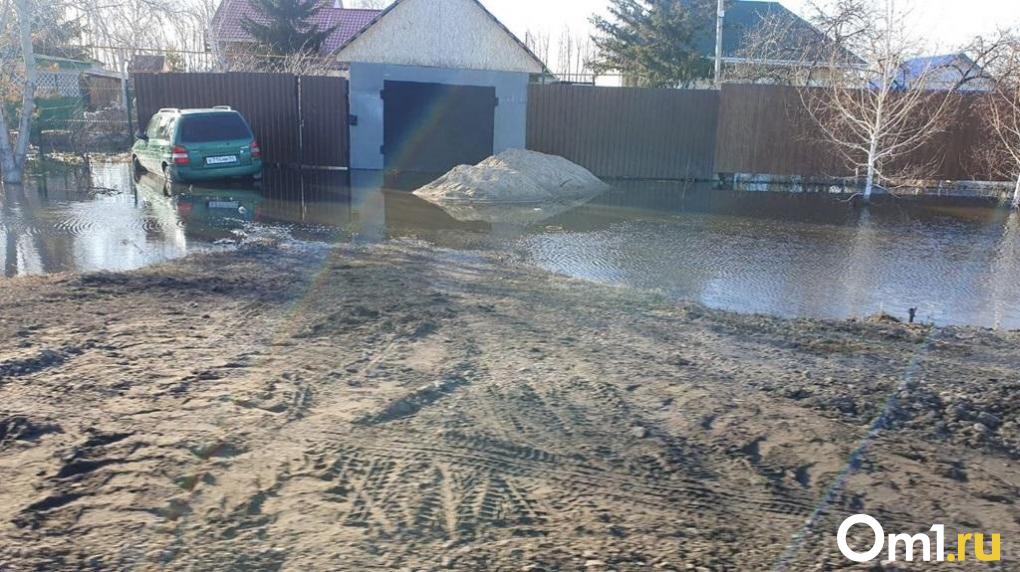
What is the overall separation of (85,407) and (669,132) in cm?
1753

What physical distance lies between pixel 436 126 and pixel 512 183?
231 inches

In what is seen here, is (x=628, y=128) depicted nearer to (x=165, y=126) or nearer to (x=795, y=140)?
(x=795, y=140)

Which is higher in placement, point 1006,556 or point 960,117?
point 960,117

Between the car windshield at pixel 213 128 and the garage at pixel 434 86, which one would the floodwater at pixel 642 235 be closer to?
the car windshield at pixel 213 128

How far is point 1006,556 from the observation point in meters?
3.39

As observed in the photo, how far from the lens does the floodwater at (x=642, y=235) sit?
364 inches

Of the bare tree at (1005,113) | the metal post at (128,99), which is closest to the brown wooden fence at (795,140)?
the bare tree at (1005,113)

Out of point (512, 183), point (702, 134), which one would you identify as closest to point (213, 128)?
point (512, 183)

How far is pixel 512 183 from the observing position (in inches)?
647

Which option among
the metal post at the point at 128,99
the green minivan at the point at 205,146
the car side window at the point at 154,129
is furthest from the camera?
the metal post at the point at 128,99

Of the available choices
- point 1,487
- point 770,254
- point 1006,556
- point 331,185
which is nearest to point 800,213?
point 770,254

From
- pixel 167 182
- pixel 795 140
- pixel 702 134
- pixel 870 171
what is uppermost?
pixel 702 134

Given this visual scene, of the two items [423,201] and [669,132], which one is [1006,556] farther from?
[669,132]

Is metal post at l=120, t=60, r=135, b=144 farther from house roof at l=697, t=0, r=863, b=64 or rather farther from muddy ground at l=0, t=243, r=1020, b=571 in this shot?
house roof at l=697, t=0, r=863, b=64
